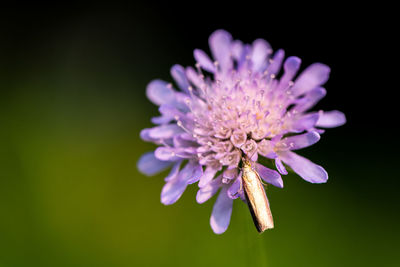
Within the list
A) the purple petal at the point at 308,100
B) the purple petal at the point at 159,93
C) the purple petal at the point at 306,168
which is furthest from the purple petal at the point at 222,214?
the purple petal at the point at 159,93

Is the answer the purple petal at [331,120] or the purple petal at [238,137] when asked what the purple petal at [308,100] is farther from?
the purple petal at [238,137]

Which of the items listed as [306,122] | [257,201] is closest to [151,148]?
[306,122]

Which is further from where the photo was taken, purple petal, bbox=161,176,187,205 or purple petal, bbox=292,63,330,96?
purple petal, bbox=292,63,330,96

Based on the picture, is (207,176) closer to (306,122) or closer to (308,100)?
(306,122)

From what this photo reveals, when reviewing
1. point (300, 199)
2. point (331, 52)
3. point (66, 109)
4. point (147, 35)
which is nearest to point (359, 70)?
point (331, 52)

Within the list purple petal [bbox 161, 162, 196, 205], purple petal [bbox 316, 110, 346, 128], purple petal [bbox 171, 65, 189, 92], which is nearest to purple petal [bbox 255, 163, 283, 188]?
purple petal [bbox 161, 162, 196, 205]

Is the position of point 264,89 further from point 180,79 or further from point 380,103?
point 380,103

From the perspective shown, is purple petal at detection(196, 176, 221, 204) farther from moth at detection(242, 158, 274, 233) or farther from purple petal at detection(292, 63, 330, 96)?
purple petal at detection(292, 63, 330, 96)
